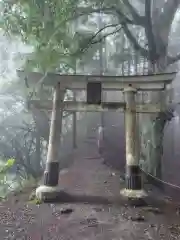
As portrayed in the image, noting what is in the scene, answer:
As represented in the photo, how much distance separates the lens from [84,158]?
9.78 metres

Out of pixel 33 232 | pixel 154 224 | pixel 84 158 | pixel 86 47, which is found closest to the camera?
pixel 33 232

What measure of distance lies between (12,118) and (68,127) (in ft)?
6.44

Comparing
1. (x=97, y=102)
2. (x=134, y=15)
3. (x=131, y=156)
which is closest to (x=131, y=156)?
(x=131, y=156)

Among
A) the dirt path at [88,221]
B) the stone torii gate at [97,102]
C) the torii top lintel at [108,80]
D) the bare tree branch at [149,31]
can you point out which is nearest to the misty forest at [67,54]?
the bare tree branch at [149,31]

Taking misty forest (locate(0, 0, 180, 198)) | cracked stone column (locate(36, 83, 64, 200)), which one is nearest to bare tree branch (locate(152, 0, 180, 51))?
misty forest (locate(0, 0, 180, 198))

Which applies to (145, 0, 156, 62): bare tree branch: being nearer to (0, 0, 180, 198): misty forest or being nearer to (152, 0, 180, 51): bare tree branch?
(0, 0, 180, 198): misty forest

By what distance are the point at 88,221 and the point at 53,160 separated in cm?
157

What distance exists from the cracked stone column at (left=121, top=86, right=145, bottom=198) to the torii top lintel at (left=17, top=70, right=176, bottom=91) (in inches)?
7.9

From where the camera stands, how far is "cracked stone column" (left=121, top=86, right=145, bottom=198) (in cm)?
516

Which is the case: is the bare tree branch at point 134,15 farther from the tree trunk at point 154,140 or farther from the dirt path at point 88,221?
the dirt path at point 88,221

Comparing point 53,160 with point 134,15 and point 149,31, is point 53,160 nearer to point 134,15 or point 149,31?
point 149,31

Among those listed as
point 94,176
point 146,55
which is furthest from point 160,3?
point 94,176

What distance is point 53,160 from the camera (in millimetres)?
5449

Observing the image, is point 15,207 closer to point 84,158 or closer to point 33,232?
point 33,232
